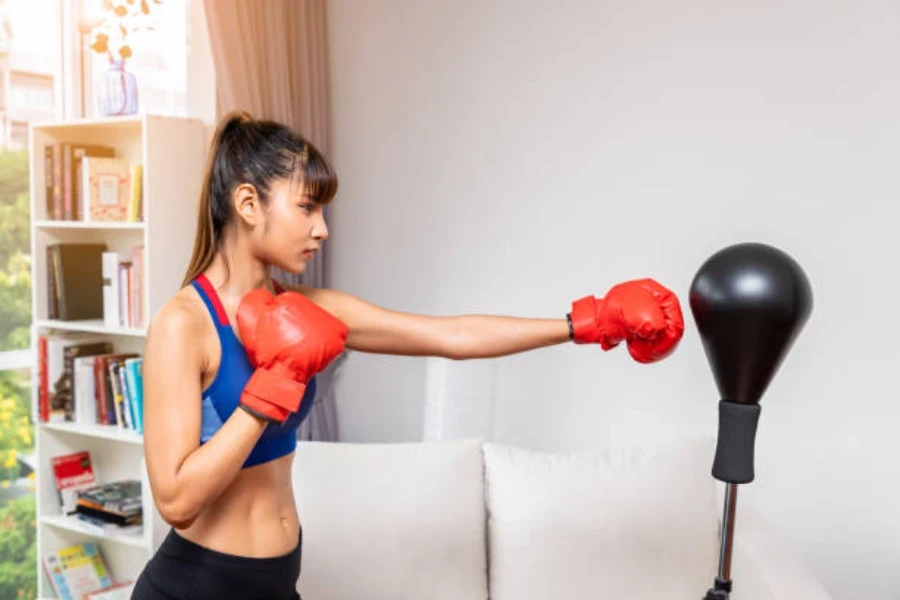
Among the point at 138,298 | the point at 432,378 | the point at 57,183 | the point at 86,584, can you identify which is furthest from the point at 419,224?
the point at 86,584

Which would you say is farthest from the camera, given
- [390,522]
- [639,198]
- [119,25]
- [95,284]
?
[95,284]

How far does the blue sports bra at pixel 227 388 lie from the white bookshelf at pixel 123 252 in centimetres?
174

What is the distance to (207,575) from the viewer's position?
5.08 feet

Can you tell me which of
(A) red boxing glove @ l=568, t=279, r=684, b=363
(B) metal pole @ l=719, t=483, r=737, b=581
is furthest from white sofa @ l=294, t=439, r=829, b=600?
(B) metal pole @ l=719, t=483, r=737, b=581

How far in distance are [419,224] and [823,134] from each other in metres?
1.38

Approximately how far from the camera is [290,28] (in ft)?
11.3

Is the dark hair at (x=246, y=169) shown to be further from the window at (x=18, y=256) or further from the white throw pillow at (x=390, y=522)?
the window at (x=18, y=256)

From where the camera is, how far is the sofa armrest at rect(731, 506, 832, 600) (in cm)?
221

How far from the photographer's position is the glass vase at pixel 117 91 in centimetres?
328

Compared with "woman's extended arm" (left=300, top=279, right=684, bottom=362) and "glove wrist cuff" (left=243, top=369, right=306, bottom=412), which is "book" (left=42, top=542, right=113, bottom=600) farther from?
"glove wrist cuff" (left=243, top=369, right=306, bottom=412)

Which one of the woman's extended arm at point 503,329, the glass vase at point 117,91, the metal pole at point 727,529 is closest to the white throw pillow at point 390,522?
the woman's extended arm at point 503,329

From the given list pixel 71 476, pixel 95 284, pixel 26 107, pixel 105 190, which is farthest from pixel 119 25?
pixel 71 476

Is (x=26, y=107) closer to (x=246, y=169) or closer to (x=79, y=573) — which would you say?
(x=79, y=573)

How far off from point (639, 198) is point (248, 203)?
1.72 metres
